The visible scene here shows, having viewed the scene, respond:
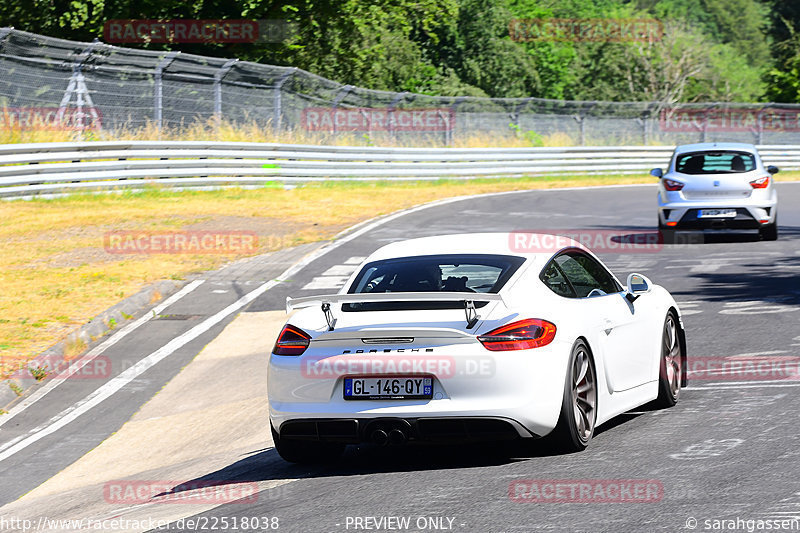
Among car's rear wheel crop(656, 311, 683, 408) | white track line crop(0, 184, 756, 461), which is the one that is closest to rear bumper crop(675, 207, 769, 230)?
white track line crop(0, 184, 756, 461)

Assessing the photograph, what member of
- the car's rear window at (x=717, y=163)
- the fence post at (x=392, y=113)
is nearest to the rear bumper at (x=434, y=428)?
the car's rear window at (x=717, y=163)

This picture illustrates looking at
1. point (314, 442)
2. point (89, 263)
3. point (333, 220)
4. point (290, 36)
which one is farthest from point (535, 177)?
point (314, 442)

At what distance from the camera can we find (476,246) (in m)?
7.66

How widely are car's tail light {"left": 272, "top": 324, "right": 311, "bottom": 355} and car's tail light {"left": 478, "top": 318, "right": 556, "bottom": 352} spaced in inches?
41.1

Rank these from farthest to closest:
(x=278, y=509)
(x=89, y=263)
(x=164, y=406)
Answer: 1. (x=89, y=263)
2. (x=164, y=406)
3. (x=278, y=509)

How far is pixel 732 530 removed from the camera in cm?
506

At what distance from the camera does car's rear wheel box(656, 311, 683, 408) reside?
818cm

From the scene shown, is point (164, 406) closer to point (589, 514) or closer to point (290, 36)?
point (589, 514)

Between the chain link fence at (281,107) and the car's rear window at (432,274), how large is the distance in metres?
18.0

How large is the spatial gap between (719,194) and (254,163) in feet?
41.0

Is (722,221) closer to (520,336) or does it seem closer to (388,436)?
(520,336)

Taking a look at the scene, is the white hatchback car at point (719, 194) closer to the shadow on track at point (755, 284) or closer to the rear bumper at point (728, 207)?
the rear bumper at point (728, 207)

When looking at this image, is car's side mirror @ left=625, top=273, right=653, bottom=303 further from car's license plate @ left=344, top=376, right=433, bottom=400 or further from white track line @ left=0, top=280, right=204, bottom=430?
white track line @ left=0, top=280, right=204, bottom=430

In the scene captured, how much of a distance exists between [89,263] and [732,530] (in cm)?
1300
